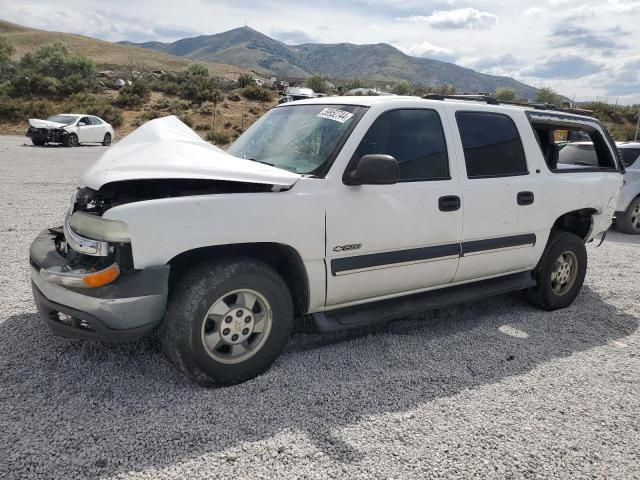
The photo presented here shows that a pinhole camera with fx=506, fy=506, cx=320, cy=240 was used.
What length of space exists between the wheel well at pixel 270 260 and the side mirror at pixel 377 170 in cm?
66

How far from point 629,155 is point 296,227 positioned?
8220 millimetres

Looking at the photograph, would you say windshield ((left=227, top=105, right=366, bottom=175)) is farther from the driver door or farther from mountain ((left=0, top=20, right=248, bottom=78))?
mountain ((left=0, top=20, right=248, bottom=78))

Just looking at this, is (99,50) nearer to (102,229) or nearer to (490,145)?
(490,145)

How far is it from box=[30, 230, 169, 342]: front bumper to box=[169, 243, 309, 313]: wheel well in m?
0.27

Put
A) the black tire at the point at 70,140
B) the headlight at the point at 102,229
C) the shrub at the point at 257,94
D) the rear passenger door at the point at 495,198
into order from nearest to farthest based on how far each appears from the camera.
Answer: the headlight at the point at 102,229, the rear passenger door at the point at 495,198, the black tire at the point at 70,140, the shrub at the point at 257,94

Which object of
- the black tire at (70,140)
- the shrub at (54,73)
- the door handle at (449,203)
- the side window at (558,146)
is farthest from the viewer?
the shrub at (54,73)

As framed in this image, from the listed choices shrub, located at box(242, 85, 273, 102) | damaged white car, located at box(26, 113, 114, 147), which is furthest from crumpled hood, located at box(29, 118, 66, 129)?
shrub, located at box(242, 85, 273, 102)

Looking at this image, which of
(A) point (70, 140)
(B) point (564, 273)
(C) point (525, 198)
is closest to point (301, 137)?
(C) point (525, 198)

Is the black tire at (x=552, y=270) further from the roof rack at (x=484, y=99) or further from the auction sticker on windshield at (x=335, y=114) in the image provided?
the auction sticker on windshield at (x=335, y=114)

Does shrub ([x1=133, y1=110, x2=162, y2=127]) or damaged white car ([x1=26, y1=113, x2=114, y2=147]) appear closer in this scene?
damaged white car ([x1=26, y1=113, x2=114, y2=147])

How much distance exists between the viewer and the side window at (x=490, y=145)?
4062 mm

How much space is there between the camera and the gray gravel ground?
254 centimetres

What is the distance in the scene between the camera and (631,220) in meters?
8.95

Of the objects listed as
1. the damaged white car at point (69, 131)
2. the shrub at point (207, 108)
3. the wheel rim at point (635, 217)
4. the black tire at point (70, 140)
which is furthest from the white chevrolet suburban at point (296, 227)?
the shrub at point (207, 108)
